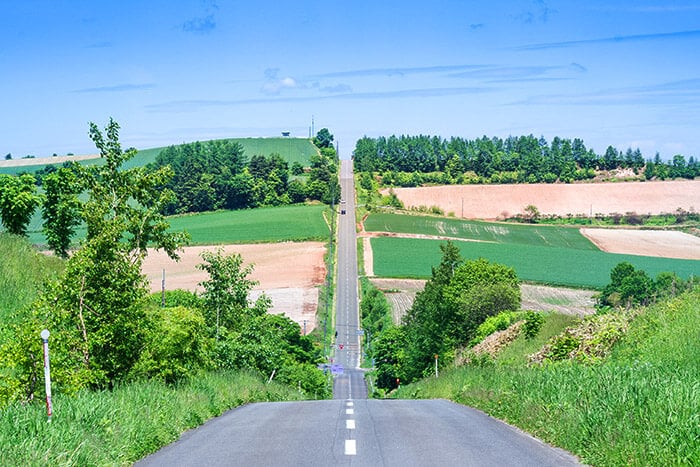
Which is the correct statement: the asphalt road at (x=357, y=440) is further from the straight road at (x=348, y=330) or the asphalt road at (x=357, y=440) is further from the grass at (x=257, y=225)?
the grass at (x=257, y=225)

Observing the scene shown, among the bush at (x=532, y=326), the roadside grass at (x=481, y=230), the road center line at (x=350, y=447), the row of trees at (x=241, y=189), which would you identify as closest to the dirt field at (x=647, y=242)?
the roadside grass at (x=481, y=230)

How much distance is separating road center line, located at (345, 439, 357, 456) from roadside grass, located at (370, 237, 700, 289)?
343ft

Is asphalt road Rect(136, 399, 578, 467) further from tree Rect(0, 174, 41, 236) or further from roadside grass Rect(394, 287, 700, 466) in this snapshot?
tree Rect(0, 174, 41, 236)

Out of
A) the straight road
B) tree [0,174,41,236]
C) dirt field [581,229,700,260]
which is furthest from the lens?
dirt field [581,229,700,260]

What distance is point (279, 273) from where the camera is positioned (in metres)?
113

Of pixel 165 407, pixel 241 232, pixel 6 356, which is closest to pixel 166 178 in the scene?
pixel 6 356

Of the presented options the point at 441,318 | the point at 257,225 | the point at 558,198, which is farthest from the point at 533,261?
the point at 558,198

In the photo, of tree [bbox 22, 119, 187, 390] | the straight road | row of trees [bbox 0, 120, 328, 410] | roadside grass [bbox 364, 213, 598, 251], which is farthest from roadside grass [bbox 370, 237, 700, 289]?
tree [bbox 22, 119, 187, 390]

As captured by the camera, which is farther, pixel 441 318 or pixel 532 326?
pixel 441 318

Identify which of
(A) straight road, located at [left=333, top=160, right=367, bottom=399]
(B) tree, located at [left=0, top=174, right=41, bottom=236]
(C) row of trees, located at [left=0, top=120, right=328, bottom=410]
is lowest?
(A) straight road, located at [left=333, top=160, right=367, bottom=399]

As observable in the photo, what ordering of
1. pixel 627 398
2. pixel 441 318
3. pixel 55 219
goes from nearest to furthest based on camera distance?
pixel 627 398 < pixel 55 219 < pixel 441 318

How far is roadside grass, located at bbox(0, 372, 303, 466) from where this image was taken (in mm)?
9961

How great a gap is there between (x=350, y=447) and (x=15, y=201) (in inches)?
1914

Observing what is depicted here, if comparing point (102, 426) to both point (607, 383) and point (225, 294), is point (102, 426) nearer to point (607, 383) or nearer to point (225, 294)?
point (607, 383)
